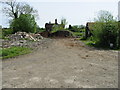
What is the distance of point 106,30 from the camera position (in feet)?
56.3

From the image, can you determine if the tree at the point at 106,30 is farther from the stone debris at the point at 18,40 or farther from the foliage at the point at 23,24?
the foliage at the point at 23,24

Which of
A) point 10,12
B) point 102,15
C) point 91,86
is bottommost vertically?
point 91,86

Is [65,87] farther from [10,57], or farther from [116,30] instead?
[116,30]

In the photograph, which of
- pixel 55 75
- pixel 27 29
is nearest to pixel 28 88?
pixel 55 75

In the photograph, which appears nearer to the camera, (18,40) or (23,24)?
(18,40)

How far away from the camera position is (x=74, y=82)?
17.4 ft

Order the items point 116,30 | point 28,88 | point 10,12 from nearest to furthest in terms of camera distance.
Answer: point 28,88, point 116,30, point 10,12

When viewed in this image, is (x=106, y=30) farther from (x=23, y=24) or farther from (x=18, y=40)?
(x=23, y=24)

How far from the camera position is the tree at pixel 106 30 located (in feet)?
55.2

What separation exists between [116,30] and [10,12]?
3398 centimetres

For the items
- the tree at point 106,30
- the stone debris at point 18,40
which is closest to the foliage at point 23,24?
the stone debris at point 18,40

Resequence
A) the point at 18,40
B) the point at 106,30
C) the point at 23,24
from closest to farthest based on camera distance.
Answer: the point at 106,30 → the point at 18,40 → the point at 23,24

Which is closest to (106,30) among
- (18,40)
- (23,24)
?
(18,40)

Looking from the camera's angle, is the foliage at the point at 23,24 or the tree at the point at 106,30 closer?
the tree at the point at 106,30
